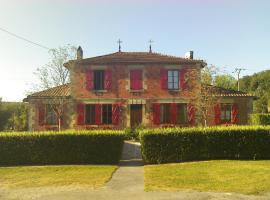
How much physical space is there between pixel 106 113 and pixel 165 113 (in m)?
4.65

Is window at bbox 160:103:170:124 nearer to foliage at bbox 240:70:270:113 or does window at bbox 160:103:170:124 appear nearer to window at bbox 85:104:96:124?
window at bbox 85:104:96:124

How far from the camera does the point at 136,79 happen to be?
87.7 feet

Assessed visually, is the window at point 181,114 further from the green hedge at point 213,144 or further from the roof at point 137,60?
the green hedge at point 213,144

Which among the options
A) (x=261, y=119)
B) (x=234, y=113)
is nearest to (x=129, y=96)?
(x=234, y=113)

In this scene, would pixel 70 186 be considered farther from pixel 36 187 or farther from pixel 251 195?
pixel 251 195

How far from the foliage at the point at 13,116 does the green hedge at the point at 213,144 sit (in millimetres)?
19331

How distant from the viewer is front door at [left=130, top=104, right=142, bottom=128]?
1046 inches

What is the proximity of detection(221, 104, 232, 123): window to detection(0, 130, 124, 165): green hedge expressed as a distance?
44.9 feet

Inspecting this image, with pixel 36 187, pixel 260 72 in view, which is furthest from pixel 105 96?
pixel 260 72

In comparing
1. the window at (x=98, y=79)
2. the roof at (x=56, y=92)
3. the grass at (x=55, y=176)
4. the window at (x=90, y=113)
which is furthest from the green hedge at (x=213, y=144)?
the roof at (x=56, y=92)

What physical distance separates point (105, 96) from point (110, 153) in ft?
38.7

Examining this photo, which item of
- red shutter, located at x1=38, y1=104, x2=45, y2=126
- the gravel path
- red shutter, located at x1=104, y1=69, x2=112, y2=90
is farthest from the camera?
red shutter, located at x1=104, y1=69, x2=112, y2=90

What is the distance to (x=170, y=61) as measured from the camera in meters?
26.5

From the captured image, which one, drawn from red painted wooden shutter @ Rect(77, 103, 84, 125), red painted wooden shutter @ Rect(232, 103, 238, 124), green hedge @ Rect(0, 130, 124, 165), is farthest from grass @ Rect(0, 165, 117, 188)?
red painted wooden shutter @ Rect(232, 103, 238, 124)
